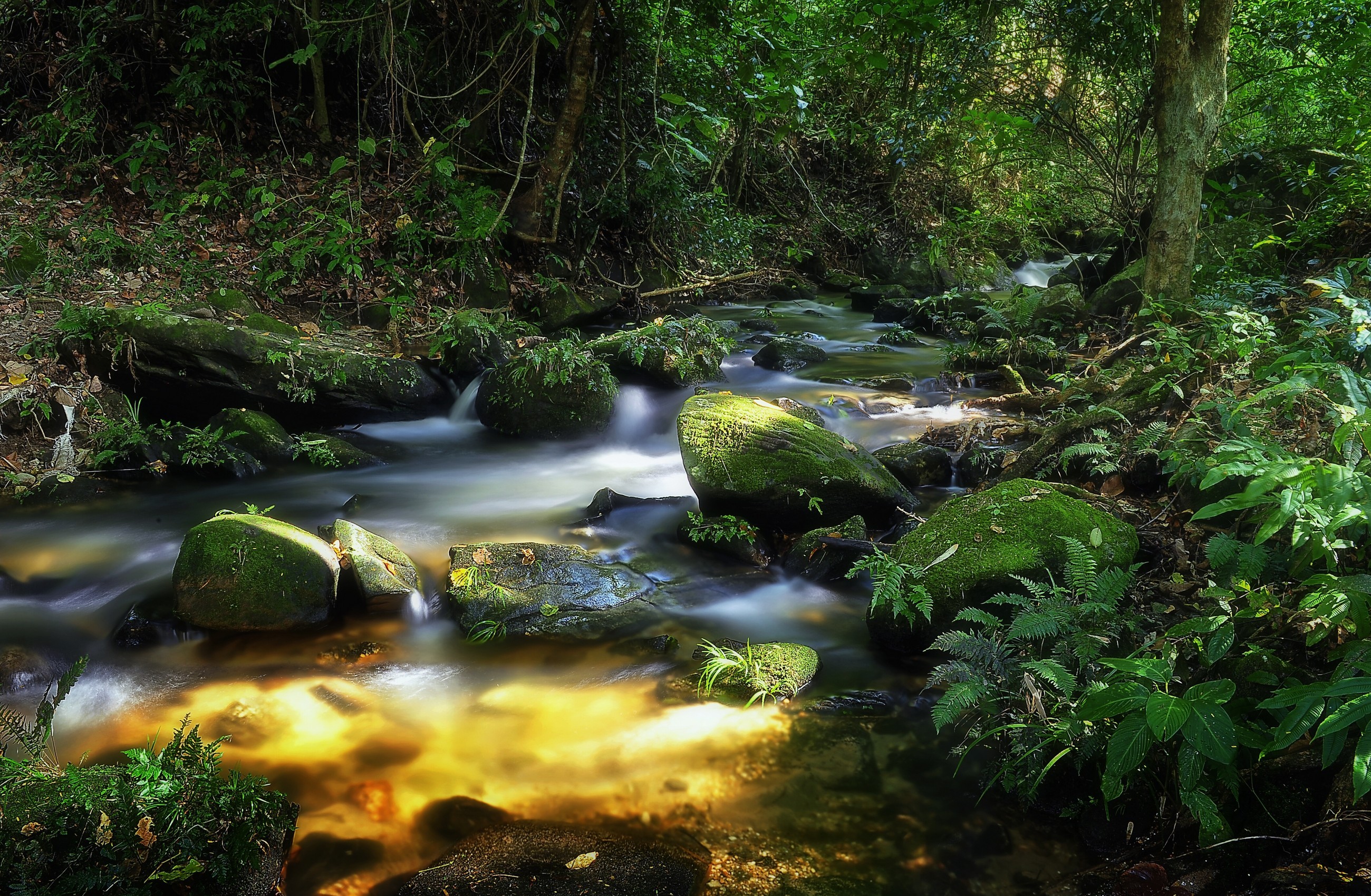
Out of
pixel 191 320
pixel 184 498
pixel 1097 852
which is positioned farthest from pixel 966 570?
Answer: pixel 191 320

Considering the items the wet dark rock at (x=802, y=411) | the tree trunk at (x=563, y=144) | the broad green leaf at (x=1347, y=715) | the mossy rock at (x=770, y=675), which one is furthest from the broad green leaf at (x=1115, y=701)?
the tree trunk at (x=563, y=144)

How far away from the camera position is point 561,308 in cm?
976

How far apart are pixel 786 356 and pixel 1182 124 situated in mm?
4531

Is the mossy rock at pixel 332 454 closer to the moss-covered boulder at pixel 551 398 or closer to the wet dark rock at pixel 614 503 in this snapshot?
the moss-covered boulder at pixel 551 398

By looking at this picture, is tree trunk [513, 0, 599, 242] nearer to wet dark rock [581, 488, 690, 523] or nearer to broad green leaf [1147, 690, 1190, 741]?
wet dark rock [581, 488, 690, 523]

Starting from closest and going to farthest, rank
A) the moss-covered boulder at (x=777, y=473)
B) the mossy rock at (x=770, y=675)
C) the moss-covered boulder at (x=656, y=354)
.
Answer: the mossy rock at (x=770, y=675), the moss-covered boulder at (x=777, y=473), the moss-covered boulder at (x=656, y=354)

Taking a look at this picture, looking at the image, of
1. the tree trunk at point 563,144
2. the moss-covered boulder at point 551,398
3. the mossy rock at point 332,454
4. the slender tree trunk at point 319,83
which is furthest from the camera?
the tree trunk at point 563,144

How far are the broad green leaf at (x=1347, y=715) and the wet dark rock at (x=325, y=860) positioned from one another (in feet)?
9.40

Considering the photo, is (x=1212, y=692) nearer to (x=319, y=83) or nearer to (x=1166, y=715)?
(x=1166, y=715)

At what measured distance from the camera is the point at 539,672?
161 inches

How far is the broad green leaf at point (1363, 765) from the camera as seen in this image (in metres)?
1.90

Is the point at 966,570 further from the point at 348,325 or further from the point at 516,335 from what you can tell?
the point at 348,325

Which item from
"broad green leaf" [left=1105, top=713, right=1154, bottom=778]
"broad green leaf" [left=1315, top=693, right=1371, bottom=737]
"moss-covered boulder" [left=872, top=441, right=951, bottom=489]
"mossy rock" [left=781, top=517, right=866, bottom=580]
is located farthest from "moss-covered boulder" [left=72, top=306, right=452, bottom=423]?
"broad green leaf" [left=1315, top=693, right=1371, bottom=737]

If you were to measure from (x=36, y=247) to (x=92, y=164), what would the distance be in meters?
1.69
